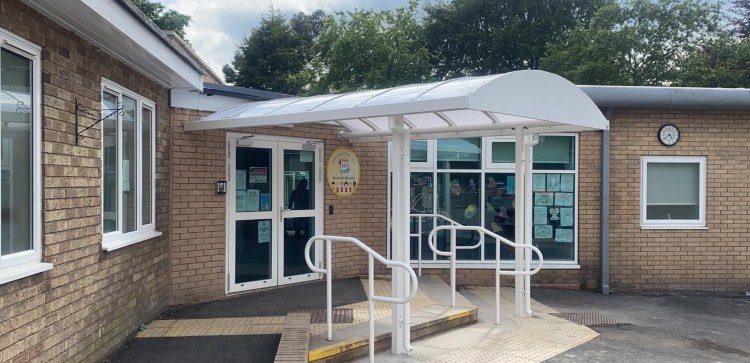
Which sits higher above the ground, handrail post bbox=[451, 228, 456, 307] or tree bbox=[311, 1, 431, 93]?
tree bbox=[311, 1, 431, 93]

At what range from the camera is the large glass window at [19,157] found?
3.44 metres

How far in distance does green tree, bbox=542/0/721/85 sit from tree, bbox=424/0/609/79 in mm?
3153

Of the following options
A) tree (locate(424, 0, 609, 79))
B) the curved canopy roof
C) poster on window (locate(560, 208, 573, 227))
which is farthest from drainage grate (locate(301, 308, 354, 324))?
tree (locate(424, 0, 609, 79))

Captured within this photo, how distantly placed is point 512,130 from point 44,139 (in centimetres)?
433

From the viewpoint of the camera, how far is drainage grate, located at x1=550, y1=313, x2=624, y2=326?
22.1ft

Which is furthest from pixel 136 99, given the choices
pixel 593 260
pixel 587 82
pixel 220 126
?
pixel 587 82

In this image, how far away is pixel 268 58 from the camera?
34.9 metres

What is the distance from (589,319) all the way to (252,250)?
13.5 ft

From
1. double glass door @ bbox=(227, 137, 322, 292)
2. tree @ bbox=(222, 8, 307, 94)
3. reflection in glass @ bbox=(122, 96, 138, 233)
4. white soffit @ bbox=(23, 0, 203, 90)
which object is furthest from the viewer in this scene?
tree @ bbox=(222, 8, 307, 94)

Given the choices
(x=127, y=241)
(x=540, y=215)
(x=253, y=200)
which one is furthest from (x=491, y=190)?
(x=127, y=241)

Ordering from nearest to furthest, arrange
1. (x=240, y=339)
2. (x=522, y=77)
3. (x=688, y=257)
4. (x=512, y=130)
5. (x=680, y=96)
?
(x=522, y=77), (x=240, y=339), (x=512, y=130), (x=680, y=96), (x=688, y=257)

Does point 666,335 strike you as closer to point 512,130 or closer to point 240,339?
point 512,130

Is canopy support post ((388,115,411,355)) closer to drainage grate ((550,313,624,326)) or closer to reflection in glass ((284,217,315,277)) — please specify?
drainage grate ((550,313,624,326))

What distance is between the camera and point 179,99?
6730 millimetres
